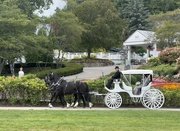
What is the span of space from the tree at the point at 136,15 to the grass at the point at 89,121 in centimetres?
4827

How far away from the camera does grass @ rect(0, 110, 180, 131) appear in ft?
28.0

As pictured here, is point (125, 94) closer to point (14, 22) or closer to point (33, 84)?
point (33, 84)

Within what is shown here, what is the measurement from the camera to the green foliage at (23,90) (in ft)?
45.6

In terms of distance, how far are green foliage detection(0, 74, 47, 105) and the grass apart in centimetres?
268

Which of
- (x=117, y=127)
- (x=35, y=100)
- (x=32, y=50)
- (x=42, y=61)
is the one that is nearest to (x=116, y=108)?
(x=35, y=100)

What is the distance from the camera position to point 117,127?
28.6ft

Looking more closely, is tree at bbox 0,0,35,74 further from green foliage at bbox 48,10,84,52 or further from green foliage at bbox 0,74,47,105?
green foliage at bbox 0,74,47,105

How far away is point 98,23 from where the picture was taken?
48.5 metres

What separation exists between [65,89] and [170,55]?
52.6ft

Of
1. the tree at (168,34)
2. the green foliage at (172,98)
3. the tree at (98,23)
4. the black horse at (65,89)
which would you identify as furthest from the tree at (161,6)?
the black horse at (65,89)

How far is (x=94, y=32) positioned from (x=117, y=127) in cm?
4079

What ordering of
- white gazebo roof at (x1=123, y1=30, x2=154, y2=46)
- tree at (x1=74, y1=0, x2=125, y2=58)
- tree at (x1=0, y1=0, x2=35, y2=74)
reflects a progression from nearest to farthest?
tree at (x1=0, y1=0, x2=35, y2=74)
white gazebo roof at (x1=123, y1=30, x2=154, y2=46)
tree at (x1=74, y1=0, x2=125, y2=58)

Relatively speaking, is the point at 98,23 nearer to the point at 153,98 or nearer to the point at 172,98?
the point at 172,98

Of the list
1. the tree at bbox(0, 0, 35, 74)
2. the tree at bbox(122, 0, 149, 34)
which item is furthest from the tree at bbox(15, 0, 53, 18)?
the tree at bbox(122, 0, 149, 34)
